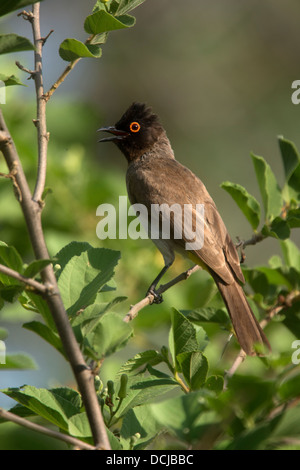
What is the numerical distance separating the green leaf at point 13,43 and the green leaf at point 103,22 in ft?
1.23

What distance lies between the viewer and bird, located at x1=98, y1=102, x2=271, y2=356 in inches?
103

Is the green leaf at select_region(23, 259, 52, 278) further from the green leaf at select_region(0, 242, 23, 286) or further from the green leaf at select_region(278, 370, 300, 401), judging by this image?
the green leaf at select_region(278, 370, 300, 401)

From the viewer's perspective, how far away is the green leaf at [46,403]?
1.49 metres

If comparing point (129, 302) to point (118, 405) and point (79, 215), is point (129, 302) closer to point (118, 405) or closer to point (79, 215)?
point (79, 215)

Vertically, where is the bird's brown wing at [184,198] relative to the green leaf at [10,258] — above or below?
above

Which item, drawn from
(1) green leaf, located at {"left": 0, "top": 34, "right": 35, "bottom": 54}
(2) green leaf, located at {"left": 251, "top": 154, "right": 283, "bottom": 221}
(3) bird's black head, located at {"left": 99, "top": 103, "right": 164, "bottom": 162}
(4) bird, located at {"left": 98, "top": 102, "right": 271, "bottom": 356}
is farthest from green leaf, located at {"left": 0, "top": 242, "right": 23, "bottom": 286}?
(3) bird's black head, located at {"left": 99, "top": 103, "right": 164, "bottom": 162}

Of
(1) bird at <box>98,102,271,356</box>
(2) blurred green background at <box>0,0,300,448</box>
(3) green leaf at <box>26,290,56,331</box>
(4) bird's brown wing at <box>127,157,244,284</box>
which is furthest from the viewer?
(2) blurred green background at <box>0,0,300,448</box>

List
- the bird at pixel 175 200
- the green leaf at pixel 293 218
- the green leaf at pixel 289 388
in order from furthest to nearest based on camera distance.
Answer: the bird at pixel 175 200 → the green leaf at pixel 293 218 → the green leaf at pixel 289 388

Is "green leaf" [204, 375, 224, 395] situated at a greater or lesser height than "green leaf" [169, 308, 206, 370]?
lesser

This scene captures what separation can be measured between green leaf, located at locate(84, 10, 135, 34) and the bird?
1.12 metres

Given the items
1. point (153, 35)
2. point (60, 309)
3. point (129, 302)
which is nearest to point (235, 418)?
point (60, 309)

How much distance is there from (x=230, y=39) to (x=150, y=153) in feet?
18.6

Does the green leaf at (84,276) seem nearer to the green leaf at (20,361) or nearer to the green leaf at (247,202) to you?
the green leaf at (20,361)

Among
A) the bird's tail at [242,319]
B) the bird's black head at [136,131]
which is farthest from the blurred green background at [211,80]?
the bird's tail at [242,319]
